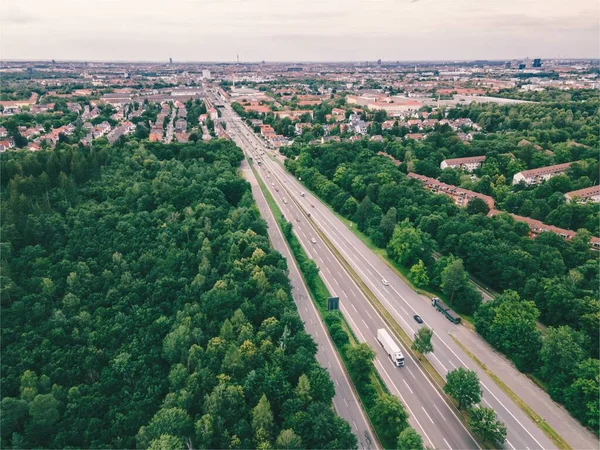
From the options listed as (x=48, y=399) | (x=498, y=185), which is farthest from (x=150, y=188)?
(x=498, y=185)

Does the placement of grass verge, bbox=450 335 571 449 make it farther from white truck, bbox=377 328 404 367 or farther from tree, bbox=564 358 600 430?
white truck, bbox=377 328 404 367

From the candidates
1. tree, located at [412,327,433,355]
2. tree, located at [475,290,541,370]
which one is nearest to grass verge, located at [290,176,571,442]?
tree, located at [475,290,541,370]

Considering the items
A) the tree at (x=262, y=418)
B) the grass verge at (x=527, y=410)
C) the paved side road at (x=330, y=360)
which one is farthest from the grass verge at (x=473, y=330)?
the tree at (x=262, y=418)

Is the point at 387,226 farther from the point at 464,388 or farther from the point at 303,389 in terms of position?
the point at 303,389

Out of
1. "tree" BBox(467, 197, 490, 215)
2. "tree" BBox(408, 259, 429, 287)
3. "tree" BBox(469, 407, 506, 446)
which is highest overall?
"tree" BBox(467, 197, 490, 215)

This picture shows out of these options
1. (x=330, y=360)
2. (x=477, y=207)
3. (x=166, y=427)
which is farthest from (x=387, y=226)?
(x=166, y=427)

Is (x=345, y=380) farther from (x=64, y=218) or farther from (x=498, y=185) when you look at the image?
(x=498, y=185)
